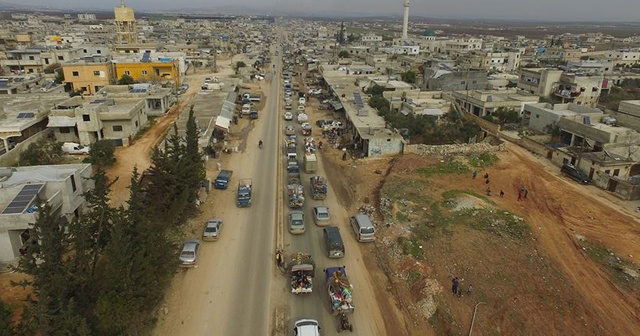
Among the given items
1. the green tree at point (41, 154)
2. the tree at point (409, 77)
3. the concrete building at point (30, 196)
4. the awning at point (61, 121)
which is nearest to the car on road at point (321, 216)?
the concrete building at point (30, 196)

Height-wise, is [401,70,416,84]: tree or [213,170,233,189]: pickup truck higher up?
[401,70,416,84]: tree

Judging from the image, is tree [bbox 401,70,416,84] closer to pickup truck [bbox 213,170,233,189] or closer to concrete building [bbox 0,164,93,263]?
pickup truck [bbox 213,170,233,189]

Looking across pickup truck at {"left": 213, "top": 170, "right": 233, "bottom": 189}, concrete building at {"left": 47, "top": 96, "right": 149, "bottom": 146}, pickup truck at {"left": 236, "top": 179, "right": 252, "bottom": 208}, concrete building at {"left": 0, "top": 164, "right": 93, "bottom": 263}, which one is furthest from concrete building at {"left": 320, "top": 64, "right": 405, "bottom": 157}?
concrete building at {"left": 0, "top": 164, "right": 93, "bottom": 263}

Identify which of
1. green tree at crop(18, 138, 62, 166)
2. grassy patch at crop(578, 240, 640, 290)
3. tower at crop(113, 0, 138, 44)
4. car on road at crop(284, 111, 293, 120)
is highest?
tower at crop(113, 0, 138, 44)

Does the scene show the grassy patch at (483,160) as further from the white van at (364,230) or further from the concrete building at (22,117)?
the concrete building at (22,117)

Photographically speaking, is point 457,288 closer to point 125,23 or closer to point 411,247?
point 411,247

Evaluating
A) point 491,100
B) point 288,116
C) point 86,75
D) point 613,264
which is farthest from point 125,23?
point 613,264

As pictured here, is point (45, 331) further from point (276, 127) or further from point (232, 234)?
point (276, 127)
